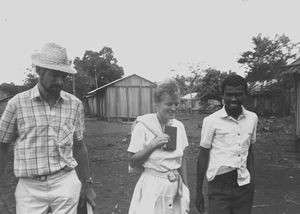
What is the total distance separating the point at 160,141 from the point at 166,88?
45cm

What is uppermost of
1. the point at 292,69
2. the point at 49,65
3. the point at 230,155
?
the point at 292,69

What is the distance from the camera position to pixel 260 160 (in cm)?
971

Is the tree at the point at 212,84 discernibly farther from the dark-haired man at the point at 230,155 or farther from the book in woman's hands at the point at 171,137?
the book in woman's hands at the point at 171,137

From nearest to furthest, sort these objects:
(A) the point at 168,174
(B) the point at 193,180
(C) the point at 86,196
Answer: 1. (A) the point at 168,174
2. (C) the point at 86,196
3. (B) the point at 193,180

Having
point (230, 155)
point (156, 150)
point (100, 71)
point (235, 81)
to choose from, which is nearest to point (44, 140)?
point (156, 150)

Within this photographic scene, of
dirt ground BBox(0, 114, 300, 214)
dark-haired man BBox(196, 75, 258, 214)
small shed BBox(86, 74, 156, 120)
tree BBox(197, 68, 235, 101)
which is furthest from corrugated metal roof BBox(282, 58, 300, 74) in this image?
tree BBox(197, 68, 235, 101)

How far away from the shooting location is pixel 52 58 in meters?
2.73

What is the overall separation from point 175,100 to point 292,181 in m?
5.33

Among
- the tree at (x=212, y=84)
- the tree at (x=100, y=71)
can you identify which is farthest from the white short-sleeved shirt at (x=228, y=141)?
the tree at (x=100, y=71)

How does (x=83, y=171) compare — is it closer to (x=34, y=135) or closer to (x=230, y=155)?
(x=34, y=135)

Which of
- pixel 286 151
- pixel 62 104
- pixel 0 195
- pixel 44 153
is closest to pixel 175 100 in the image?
pixel 62 104

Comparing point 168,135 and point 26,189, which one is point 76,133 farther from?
point 168,135

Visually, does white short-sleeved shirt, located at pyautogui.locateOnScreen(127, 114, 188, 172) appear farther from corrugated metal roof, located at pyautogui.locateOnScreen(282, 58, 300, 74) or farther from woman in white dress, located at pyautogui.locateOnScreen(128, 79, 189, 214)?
corrugated metal roof, located at pyautogui.locateOnScreen(282, 58, 300, 74)

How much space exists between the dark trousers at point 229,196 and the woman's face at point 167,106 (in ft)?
2.55
